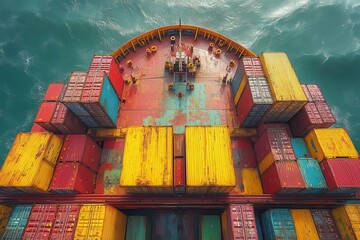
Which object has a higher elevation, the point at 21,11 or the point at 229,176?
the point at 21,11

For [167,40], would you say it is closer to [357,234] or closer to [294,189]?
[294,189]

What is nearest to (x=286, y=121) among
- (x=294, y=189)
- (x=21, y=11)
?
(x=294, y=189)

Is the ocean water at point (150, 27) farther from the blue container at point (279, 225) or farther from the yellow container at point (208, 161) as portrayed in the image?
the yellow container at point (208, 161)

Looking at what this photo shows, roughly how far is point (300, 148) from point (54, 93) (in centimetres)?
2914

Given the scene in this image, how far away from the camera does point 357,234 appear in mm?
17750

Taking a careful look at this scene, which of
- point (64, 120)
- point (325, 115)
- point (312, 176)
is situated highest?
point (325, 115)

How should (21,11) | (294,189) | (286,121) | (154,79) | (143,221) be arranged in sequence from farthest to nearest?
(21,11)
(154,79)
(286,121)
(143,221)
(294,189)

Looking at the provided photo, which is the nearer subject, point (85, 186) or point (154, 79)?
point (85, 186)

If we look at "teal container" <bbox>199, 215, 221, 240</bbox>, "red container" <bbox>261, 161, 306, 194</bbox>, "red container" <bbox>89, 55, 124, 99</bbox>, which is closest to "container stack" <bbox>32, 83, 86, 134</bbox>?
"red container" <bbox>89, 55, 124, 99</bbox>

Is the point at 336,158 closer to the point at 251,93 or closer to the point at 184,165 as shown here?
the point at 251,93

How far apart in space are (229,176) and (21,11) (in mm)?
54992

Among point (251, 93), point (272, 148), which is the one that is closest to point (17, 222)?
point (272, 148)

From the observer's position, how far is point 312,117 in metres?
22.7

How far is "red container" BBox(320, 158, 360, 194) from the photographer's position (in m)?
18.4
